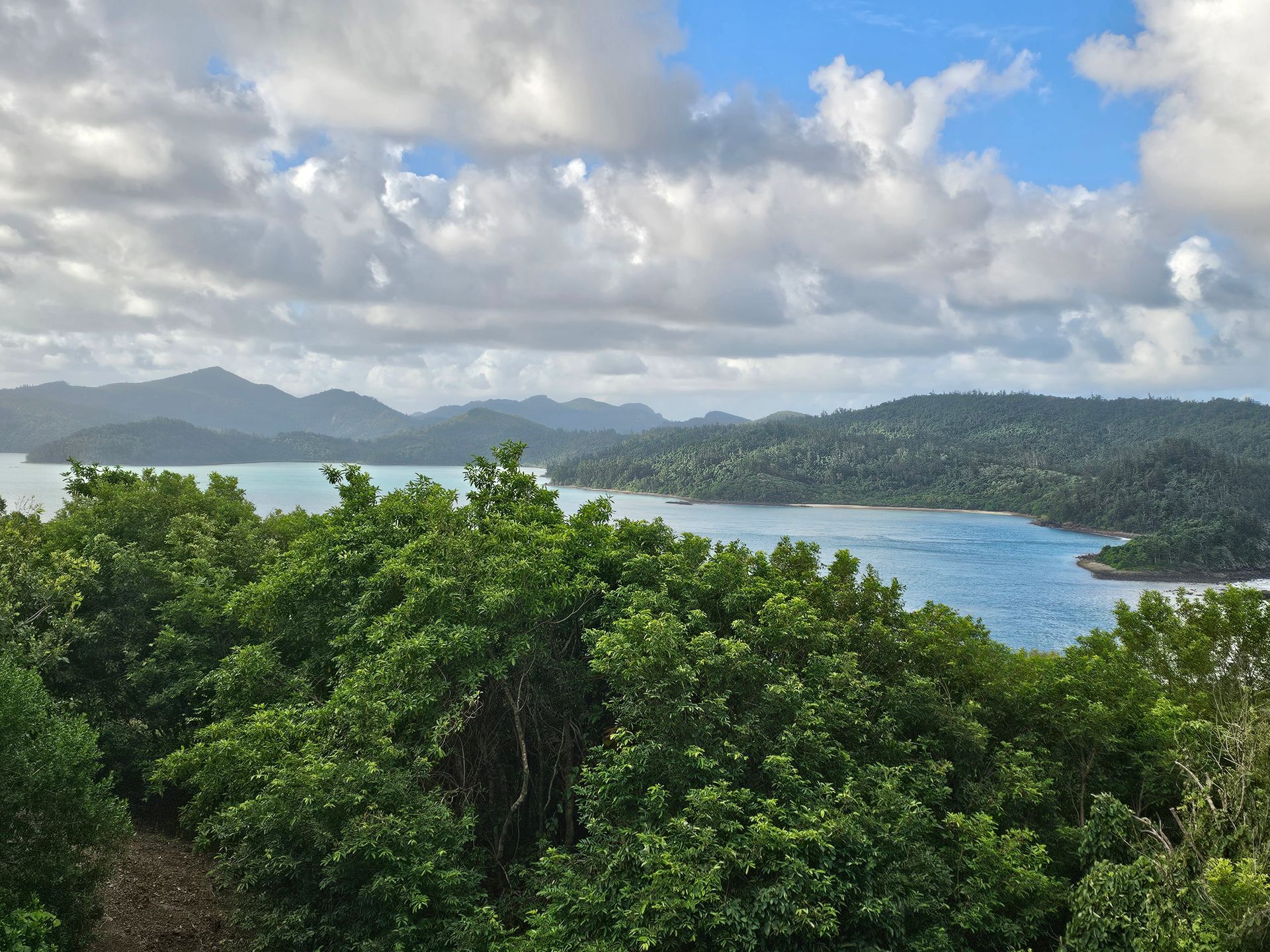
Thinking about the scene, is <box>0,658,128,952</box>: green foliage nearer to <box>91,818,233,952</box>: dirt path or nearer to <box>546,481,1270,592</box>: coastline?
<box>91,818,233,952</box>: dirt path

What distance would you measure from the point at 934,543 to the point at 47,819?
102125mm

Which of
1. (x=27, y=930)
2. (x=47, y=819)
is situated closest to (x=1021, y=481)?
(x=47, y=819)

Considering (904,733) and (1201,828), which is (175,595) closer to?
(904,733)

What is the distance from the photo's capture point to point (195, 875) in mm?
16984

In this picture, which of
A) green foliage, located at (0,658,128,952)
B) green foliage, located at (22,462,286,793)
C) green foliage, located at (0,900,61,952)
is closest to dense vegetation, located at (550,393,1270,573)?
green foliage, located at (22,462,286,793)

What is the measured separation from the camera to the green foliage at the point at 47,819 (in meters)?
10.9

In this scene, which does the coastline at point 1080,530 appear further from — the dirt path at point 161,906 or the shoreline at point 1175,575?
the dirt path at point 161,906

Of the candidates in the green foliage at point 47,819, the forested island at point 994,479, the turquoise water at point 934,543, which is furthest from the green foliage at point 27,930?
the forested island at point 994,479

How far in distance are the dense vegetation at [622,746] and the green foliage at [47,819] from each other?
0.07 meters

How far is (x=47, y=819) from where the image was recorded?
1151 centimetres

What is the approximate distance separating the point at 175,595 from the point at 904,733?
738 inches

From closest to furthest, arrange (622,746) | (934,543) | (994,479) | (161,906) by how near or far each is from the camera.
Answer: (622,746), (161,906), (934,543), (994,479)

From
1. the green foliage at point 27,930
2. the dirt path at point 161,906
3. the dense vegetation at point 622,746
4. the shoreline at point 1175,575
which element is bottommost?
the shoreline at point 1175,575

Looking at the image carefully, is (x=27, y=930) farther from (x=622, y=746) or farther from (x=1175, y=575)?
(x=1175, y=575)
